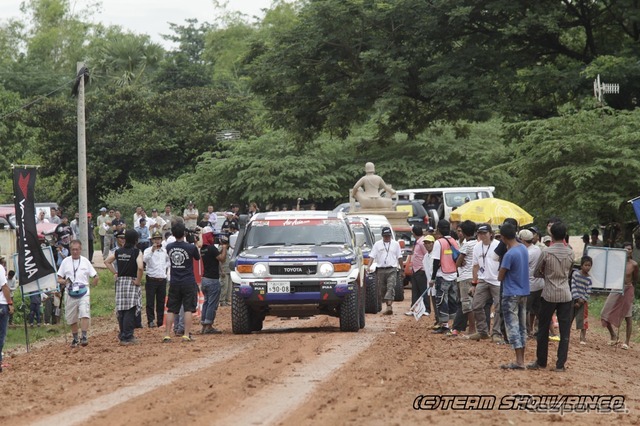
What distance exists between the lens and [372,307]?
23.6 meters

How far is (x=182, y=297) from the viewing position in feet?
58.7

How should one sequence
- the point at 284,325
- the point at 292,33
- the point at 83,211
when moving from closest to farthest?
the point at 284,325, the point at 83,211, the point at 292,33

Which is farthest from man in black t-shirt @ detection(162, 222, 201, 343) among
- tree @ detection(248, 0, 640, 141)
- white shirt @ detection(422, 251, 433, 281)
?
tree @ detection(248, 0, 640, 141)

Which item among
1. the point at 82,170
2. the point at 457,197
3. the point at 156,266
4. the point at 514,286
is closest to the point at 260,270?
the point at 156,266

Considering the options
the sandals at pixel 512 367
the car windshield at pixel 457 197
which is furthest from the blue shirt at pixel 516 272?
the car windshield at pixel 457 197

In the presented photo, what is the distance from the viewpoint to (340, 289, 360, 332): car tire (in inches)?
725

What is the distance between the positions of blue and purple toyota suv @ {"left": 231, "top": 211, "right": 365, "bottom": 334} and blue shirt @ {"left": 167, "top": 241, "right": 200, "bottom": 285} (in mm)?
959

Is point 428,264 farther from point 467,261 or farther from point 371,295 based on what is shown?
point 371,295

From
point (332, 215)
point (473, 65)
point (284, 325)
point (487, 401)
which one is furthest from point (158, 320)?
point (473, 65)

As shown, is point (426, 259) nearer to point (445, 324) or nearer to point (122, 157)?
point (445, 324)

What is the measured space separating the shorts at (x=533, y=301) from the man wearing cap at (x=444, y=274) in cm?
131

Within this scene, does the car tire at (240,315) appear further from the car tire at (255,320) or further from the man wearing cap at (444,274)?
the man wearing cap at (444,274)

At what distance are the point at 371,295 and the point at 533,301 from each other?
20.1ft

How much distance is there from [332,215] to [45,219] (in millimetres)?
17576
